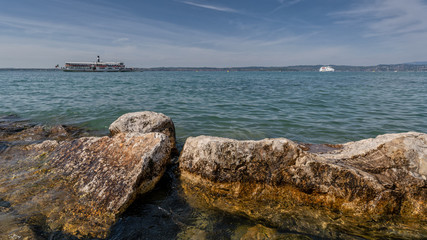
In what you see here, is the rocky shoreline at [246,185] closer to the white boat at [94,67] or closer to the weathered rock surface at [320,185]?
the weathered rock surface at [320,185]

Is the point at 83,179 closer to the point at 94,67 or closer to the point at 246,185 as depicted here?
the point at 246,185

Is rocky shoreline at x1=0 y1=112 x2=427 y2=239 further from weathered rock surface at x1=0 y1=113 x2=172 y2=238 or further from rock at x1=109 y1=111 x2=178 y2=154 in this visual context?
rock at x1=109 y1=111 x2=178 y2=154

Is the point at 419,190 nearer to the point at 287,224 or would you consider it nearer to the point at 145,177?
the point at 287,224

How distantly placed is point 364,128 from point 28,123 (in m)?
16.2

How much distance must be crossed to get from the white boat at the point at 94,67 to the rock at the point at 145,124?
5343 inches

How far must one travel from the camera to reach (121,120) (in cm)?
652

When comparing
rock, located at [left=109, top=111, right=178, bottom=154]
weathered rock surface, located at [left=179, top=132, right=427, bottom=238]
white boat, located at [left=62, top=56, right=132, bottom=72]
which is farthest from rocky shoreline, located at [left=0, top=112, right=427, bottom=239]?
white boat, located at [left=62, top=56, right=132, bottom=72]

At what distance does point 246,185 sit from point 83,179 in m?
3.46

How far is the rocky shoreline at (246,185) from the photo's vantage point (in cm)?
353

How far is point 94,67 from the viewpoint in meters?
120

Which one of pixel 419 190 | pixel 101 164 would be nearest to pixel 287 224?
pixel 419 190

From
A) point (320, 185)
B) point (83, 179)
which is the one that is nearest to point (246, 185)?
point (320, 185)

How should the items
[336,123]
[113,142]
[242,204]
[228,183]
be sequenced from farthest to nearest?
[336,123] → [113,142] → [228,183] → [242,204]

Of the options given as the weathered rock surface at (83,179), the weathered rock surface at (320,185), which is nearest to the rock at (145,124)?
the weathered rock surface at (83,179)
